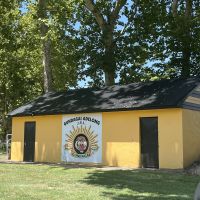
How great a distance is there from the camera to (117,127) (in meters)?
20.9

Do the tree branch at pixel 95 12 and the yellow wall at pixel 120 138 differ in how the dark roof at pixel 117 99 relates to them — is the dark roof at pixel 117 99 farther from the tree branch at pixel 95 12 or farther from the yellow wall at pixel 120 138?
the tree branch at pixel 95 12

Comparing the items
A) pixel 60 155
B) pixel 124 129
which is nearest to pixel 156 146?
pixel 124 129

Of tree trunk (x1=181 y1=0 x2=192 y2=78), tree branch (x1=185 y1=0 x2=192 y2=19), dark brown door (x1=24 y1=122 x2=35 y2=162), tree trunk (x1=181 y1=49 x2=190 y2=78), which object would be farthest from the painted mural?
tree branch (x1=185 y1=0 x2=192 y2=19)

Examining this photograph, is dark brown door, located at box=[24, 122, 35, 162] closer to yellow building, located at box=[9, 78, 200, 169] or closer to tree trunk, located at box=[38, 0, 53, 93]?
yellow building, located at box=[9, 78, 200, 169]

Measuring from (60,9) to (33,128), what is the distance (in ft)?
34.3

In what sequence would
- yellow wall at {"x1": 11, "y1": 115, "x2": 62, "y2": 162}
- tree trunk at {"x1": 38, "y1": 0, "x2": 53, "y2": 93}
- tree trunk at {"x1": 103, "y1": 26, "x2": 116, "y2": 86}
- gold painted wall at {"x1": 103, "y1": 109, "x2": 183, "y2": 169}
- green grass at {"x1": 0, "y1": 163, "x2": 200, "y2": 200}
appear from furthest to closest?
tree trunk at {"x1": 103, "y1": 26, "x2": 116, "y2": 86} → tree trunk at {"x1": 38, "y1": 0, "x2": 53, "y2": 93} → yellow wall at {"x1": 11, "y1": 115, "x2": 62, "y2": 162} → gold painted wall at {"x1": 103, "y1": 109, "x2": 183, "y2": 169} → green grass at {"x1": 0, "y1": 163, "x2": 200, "y2": 200}

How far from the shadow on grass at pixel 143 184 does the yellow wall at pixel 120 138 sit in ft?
6.37

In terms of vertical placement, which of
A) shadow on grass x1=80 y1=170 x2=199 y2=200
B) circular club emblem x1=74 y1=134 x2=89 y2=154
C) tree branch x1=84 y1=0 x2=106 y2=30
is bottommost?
shadow on grass x1=80 y1=170 x2=199 y2=200

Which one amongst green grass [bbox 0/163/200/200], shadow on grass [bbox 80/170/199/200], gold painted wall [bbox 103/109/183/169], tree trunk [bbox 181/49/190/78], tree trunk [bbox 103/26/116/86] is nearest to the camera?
green grass [bbox 0/163/200/200]

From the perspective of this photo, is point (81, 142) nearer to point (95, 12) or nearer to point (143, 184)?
point (143, 184)

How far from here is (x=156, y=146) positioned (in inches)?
768

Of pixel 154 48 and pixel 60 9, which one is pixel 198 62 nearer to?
pixel 154 48

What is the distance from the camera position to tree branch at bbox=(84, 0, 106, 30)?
32281 millimetres

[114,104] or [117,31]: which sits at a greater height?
[117,31]
